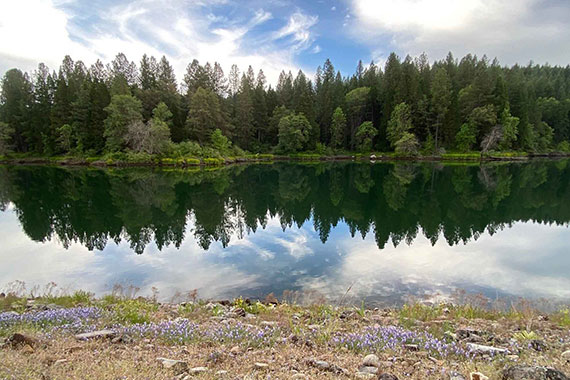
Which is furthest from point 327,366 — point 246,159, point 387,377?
point 246,159

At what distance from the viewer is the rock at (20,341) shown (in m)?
4.23

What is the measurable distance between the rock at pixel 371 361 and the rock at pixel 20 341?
14.4 feet

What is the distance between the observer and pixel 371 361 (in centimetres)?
400

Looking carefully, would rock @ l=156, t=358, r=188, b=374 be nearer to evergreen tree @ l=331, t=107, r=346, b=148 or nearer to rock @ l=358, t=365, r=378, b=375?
rock @ l=358, t=365, r=378, b=375

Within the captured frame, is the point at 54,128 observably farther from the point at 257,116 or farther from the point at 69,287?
the point at 69,287

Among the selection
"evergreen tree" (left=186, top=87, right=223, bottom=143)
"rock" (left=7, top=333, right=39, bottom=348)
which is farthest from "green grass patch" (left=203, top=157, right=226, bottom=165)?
"rock" (left=7, top=333, right=39, bottom=348)

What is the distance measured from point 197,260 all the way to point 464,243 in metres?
10.9

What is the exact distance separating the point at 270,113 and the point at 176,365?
8144 cm

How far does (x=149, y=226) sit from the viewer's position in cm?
1647

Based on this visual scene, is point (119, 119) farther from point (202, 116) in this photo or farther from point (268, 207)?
point (268, 207)

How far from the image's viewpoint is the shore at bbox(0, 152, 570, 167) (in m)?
53.4

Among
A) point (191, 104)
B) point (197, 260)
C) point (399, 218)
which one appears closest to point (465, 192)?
point (399, 218)

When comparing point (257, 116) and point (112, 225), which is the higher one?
point (257, 116)

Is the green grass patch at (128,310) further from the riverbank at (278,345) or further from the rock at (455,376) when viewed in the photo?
the rock at (455,376)
